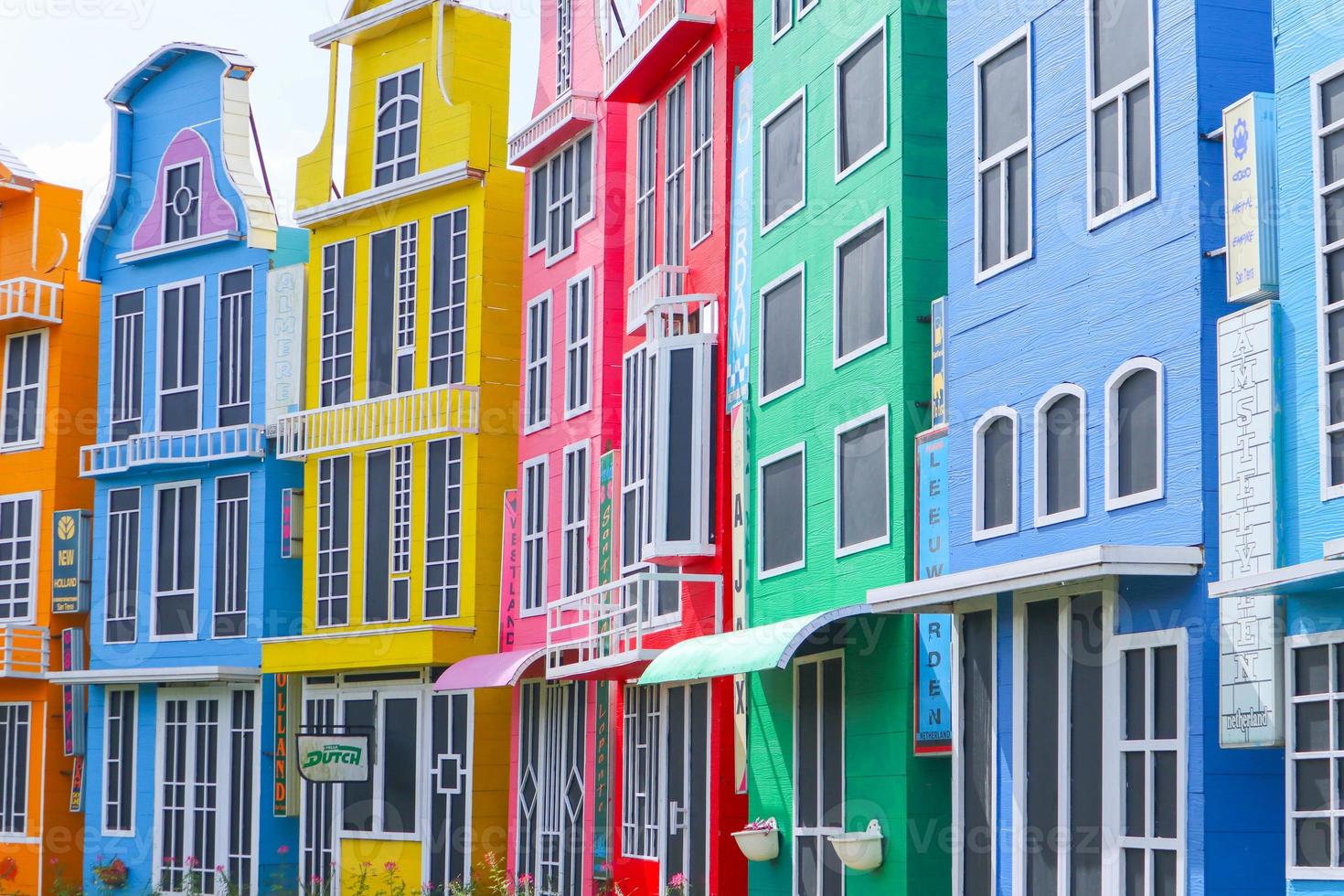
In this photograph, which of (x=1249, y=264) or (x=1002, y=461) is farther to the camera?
(x=1002, y=461)

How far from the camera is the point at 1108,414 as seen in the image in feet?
49.6

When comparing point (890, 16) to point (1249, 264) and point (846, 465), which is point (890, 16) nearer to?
point (846, 465)

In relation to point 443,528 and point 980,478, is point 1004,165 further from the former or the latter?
point 443,528

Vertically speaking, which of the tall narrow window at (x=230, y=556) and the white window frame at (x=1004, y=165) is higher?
the white window frame at (x=1004, y=165)

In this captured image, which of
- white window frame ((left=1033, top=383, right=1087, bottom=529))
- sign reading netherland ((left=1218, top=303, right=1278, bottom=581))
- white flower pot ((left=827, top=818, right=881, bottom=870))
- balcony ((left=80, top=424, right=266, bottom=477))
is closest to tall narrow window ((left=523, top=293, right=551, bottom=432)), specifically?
balcony ((left=80, top=424, right=266, bottom=477))

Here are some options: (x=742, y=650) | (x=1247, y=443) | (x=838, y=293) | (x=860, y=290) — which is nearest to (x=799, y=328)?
(x=838, y=293)

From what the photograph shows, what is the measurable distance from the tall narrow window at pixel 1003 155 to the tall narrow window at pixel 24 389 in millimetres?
25838

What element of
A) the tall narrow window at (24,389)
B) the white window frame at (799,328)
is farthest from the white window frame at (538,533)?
the tall narrow window at (24,389)

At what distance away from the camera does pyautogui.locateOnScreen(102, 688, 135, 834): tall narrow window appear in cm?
3588

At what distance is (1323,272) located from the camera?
12.8 metres

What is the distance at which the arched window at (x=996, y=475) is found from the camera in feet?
54.5

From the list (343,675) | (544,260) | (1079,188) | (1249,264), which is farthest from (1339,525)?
(343,675)

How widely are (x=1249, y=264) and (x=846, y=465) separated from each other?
7.81 metres

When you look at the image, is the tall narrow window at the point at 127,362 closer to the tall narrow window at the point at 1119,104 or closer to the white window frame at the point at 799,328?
the white window frame at the point at 799,328
